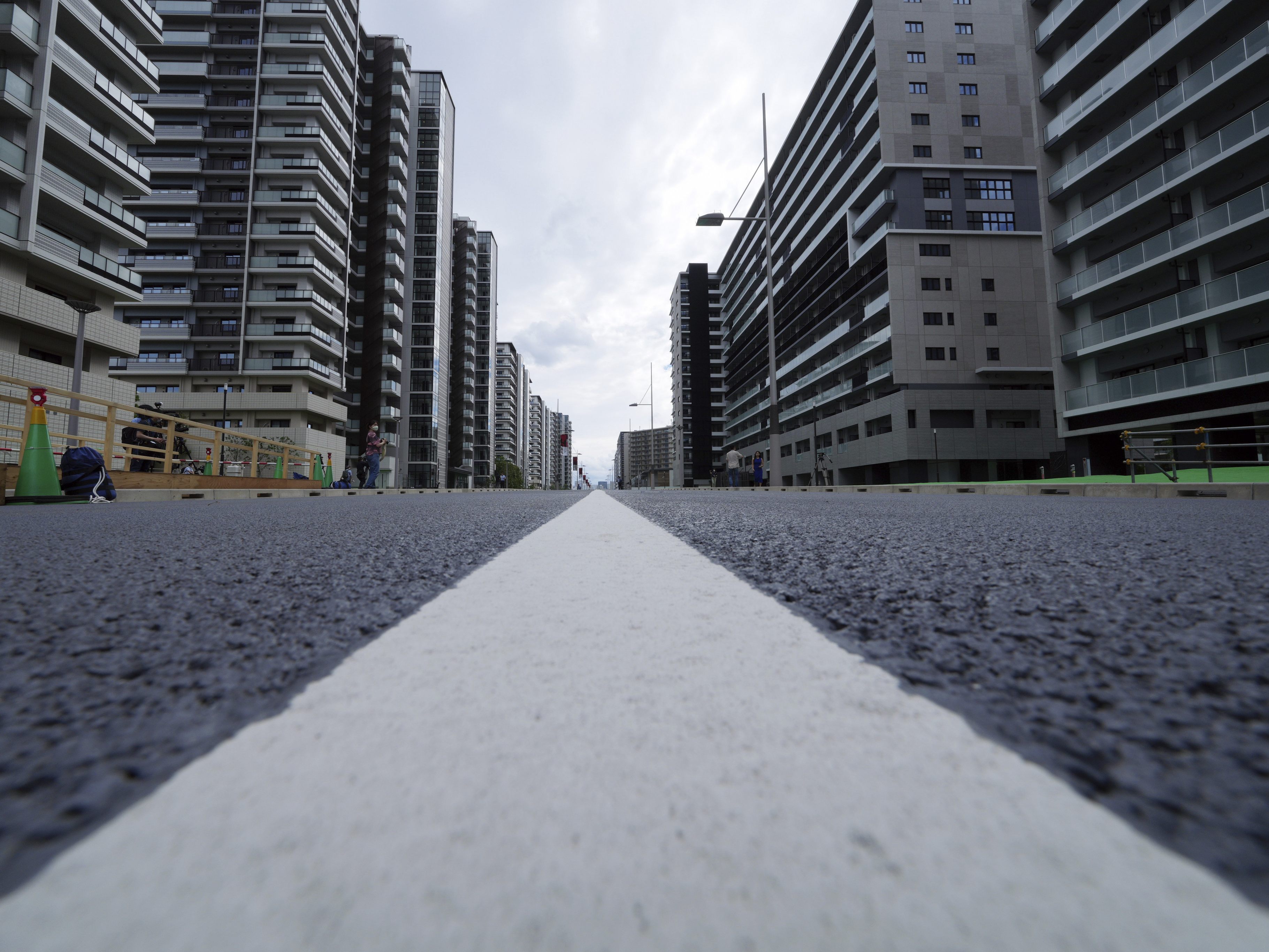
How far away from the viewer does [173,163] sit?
44281 millimetres

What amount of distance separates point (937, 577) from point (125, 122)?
128 feet

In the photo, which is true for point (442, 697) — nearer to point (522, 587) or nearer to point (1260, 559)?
point (522, 587)

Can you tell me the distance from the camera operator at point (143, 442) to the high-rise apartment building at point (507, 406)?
274 feet

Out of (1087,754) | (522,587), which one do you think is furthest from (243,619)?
(1087,754)

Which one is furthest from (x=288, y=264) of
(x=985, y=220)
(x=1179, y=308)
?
(x=1179, y=308)

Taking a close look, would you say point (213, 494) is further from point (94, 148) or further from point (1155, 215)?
point (1155, 215)

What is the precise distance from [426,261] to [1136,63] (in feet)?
173

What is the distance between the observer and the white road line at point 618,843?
0.38 m

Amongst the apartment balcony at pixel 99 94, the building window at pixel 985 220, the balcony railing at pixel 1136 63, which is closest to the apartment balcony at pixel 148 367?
the apartment balcony at pixel 99 94

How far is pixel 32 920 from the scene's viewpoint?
0.39 metres

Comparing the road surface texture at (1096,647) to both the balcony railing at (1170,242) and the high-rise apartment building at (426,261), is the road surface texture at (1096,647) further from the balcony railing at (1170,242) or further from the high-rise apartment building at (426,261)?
the high-rise apartment building at (426,261)

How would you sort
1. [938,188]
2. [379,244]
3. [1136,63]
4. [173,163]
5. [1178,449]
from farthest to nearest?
[379,244] < [173,163] < [938,188] < [1136,63] < [1178,449]

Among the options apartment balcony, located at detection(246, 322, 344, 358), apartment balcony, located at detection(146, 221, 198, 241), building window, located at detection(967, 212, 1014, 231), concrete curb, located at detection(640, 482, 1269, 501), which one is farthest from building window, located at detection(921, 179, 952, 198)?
apartment balcony, located at detection(146, 221, 198, 241)

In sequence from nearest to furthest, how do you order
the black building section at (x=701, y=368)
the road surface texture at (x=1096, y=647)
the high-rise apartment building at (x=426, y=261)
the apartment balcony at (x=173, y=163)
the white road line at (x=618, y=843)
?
the white road line at (x=618, y=843), the road surface texture at (x=1096, y=647), the apartment balcony at (x=173, y=163), the high-rise apartment building at (x=426, y=261), the black building section at (x=701, y=368)
